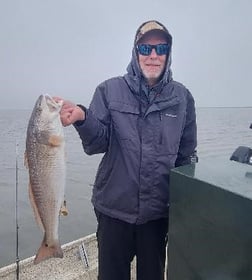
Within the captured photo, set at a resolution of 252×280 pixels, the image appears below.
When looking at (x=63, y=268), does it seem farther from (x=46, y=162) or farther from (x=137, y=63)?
(x=137, y=63)

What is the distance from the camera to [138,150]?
2.60 meters

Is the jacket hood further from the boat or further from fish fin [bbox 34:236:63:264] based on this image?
the boat

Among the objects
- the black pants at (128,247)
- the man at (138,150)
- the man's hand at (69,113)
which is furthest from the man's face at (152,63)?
the black pants at (128,247)

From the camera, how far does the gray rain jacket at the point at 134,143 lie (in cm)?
262

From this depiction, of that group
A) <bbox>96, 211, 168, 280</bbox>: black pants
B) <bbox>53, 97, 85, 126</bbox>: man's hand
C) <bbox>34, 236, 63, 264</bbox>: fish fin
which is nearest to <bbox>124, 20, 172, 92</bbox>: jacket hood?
<bbox>53, 97, 85, 126</bbox>: man's hand

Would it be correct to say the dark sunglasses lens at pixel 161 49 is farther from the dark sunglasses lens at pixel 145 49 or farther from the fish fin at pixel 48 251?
the fish fin at pixel 48 251

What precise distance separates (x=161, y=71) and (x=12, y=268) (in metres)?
2.81

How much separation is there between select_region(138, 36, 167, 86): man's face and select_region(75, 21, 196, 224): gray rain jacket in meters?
0.05

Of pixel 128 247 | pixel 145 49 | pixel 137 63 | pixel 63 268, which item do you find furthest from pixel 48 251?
pixel 63 268

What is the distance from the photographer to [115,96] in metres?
2.71

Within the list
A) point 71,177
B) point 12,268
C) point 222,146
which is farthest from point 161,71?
point 222,146

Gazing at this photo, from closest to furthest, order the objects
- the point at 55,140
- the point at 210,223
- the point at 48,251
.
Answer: the point at 210,223 < the point at 55,140 < the point at 48,251

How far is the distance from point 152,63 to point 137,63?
0.12 m

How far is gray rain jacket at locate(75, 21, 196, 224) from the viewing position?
2.62m
